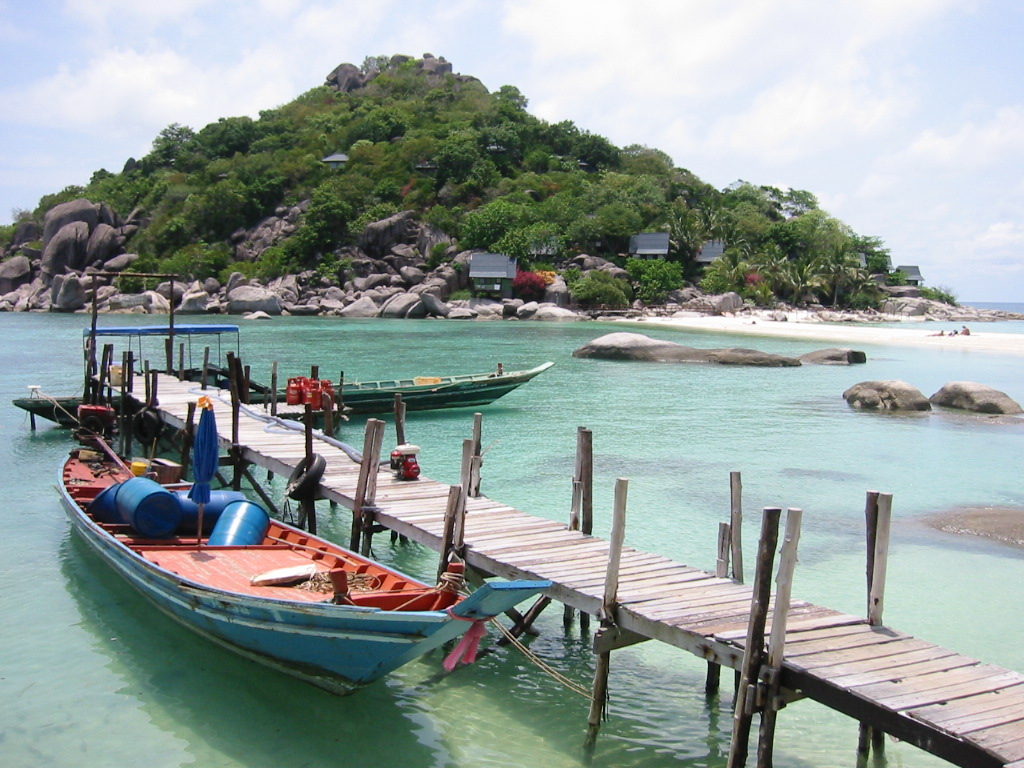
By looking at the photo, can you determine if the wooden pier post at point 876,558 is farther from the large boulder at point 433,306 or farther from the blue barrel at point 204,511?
the large boulder at point 433,306

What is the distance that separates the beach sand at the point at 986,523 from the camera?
1416cm

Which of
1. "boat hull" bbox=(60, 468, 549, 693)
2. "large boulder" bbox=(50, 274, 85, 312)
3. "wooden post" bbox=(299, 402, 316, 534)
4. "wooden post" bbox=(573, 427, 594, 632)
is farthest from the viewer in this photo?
"large boulder" bbox=(50, 274, 85, 312)

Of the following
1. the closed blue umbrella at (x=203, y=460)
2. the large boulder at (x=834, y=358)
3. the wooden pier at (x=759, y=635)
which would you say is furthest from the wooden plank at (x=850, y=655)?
the large boulder at (x=834, y=358)

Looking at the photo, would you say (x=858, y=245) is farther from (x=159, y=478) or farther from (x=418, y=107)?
(x=159, y=478)

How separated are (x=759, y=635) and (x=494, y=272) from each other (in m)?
71.8

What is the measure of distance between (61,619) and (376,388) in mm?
Result: 13718

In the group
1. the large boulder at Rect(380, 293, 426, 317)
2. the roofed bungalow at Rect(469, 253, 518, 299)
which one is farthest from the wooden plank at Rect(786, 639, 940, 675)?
the roofed bungalow at Rect(469, 253, 518, 299)

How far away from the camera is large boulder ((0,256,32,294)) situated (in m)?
87.7

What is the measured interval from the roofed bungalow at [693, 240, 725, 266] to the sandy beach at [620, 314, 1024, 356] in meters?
11.8

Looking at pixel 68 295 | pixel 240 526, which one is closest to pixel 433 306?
pixel 68 295

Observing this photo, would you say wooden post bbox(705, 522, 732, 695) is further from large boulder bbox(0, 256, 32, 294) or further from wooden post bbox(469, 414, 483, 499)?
large boulder bbox(0, 256, 32, 294)

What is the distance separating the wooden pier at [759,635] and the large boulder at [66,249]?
87.2 meters

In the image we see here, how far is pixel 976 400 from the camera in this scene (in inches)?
1093

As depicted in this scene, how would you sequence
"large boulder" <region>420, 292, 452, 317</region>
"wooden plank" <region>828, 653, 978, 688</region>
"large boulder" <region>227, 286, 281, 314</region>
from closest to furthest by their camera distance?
1. "wooden plank" <region>828, 653, 978, 688</region>
2. "large boulder" <region>420, 292, 452, 317</region>
3. "large boulder" <region>227, 286, 281, 314</region>
